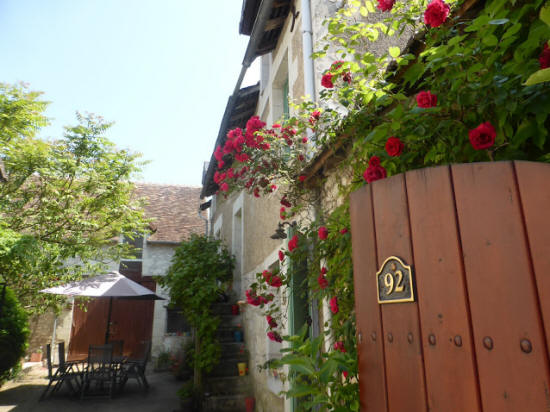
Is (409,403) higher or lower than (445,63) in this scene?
lower

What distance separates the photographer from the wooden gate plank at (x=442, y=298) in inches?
39.0

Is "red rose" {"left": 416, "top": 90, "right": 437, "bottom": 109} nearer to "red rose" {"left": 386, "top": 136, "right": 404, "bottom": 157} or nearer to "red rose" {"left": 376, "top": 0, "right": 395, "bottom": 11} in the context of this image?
"red rose" {"left": 386, "top": 136, "right": 404, "bottom": 157}

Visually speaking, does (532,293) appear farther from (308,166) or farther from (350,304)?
(308,166)

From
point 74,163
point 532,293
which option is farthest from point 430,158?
point 74,163

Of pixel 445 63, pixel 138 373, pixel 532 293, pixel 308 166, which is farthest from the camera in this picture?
pixel 138 373

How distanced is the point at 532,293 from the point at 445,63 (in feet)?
2.92

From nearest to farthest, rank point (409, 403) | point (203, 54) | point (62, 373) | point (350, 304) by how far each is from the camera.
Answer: point (409, 403) → point (350, 304) → point (203, 54) → point (62, 373)

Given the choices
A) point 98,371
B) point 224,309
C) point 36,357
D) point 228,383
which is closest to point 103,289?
point 98,371

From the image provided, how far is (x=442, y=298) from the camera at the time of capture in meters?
1.06

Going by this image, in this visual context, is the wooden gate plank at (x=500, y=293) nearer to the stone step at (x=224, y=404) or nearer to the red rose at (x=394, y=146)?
the red rose at (x=394, y=146)

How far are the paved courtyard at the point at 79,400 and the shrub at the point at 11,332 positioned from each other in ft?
1.72

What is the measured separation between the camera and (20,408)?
5.68 meters

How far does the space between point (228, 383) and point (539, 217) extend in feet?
19.8

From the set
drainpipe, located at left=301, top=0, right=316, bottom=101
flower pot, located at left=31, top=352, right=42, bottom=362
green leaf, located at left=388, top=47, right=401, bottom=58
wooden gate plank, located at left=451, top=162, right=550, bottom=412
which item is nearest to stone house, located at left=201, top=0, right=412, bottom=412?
drainpipe, located at left=301, top=0, right=316, bottom=101
